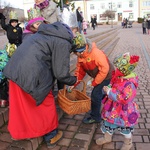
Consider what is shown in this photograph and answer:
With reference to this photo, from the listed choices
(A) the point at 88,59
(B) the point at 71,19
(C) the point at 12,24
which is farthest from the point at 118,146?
(C) the point at 12,24

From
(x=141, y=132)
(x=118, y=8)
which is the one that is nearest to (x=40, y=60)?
(x=141, y=132)

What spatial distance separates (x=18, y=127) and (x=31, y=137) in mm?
192

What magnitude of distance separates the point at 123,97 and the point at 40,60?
39.7 inches

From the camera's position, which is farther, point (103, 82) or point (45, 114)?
point (103, 82)

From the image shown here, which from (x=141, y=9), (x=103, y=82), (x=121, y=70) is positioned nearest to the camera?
(x=121, y=70)

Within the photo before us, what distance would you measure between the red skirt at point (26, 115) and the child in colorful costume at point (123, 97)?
29.0 inches

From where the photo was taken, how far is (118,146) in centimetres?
282

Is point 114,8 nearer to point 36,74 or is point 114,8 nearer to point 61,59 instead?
point 61,59

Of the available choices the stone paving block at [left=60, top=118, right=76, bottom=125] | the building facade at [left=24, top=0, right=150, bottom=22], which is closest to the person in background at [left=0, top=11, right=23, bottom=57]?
the stone paving block at [left=60, top=118, right=76, bottom=125]

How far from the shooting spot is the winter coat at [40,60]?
7.19 ft

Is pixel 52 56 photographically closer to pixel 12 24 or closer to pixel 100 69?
pixel 100 69

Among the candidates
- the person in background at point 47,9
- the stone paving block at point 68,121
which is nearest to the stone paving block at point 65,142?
the stone paving block at point 68,121

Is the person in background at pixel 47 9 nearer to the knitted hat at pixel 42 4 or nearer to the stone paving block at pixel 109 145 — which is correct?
the knitted hat at pixel 42 4

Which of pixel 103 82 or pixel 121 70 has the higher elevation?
pixel 121 70
